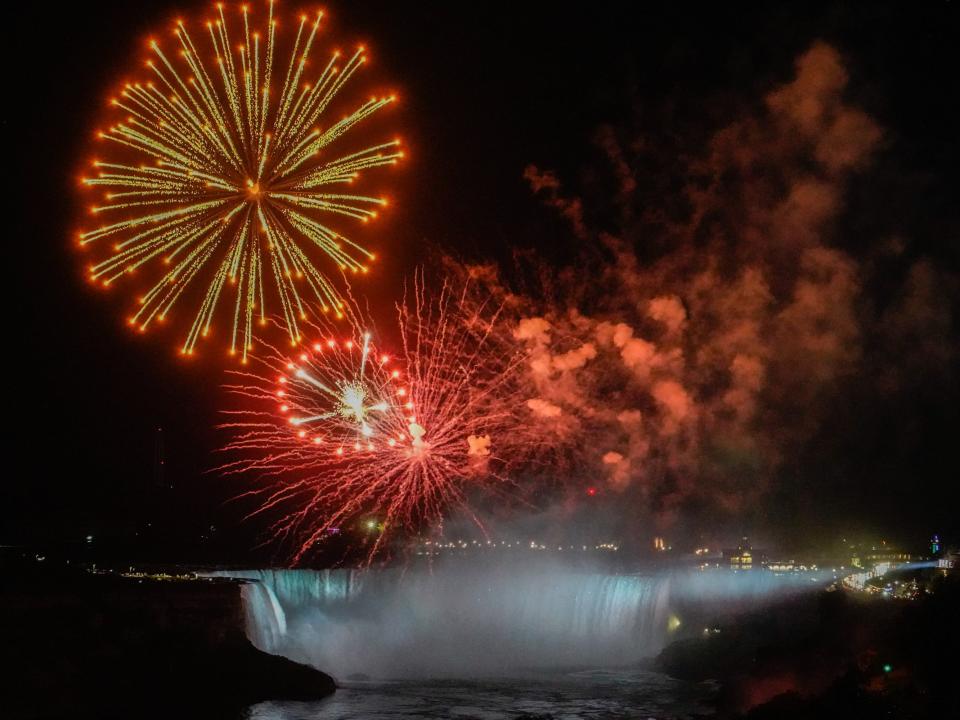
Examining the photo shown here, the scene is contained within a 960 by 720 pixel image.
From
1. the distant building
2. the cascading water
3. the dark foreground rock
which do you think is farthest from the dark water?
the distant building

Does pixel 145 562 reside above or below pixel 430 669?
above

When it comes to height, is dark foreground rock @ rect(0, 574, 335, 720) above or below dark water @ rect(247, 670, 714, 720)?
above

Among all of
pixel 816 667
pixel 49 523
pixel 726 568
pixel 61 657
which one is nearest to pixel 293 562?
pixel 49 523

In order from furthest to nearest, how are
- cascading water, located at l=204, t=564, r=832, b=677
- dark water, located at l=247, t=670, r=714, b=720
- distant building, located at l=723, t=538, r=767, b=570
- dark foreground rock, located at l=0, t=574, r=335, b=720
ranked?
distant building, located at l=723, t=538, r=767, b=570 < cascading water, located at l=204, t=564, r=832, b=677 < dark water, located at l=247, t=670, r=714, b=720 < dark foreground rock, located at l=0, t=574, r=335, b=720

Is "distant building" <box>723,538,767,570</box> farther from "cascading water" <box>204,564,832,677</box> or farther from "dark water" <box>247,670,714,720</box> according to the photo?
"dark water" <box>247,670,714,720</box>

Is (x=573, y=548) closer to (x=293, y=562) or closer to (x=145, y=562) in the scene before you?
(x=293, y=562)

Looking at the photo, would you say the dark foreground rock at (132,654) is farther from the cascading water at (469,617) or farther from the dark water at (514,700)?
the cascading water at (469,617)

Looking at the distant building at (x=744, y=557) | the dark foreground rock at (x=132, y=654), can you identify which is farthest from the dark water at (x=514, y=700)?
the distant building at (x=744, y=557)
